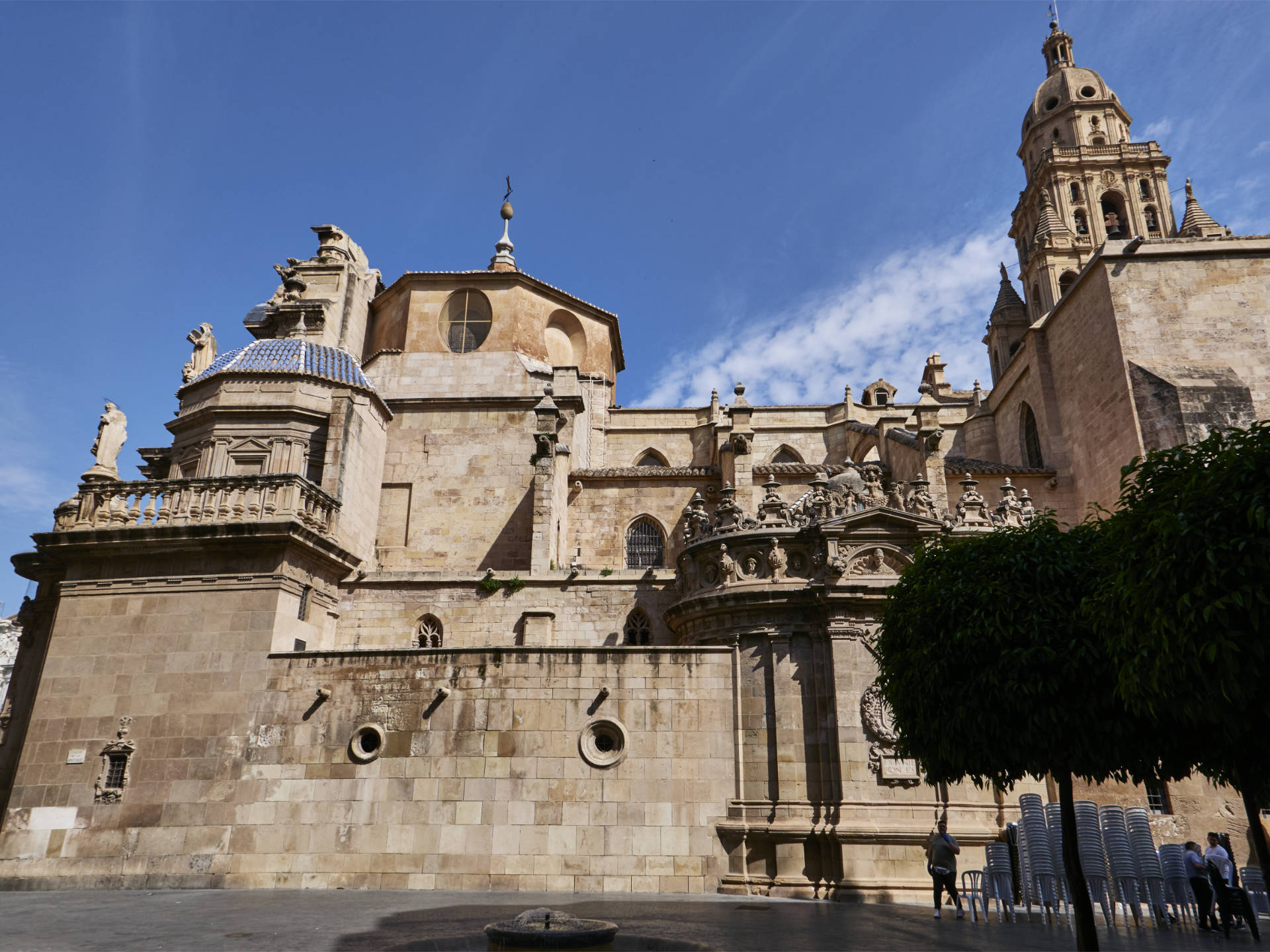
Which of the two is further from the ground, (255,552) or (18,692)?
(255,552)

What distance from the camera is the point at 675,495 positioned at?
88.5ft

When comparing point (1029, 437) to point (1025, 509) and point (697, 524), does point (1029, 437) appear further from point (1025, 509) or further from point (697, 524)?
point (697, 524)

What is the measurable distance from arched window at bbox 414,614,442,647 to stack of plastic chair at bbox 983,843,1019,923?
1254 cm

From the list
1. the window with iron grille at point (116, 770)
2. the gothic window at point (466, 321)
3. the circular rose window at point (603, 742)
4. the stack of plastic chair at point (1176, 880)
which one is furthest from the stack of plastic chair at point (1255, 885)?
the gothic window at point (466, 321)

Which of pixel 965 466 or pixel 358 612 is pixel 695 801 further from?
pixel 965 466

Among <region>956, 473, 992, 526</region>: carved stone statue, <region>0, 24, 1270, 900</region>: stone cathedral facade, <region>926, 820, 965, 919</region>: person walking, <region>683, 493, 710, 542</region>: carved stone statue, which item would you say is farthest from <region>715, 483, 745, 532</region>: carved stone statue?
<region>926, 820, 965, 919</region>: person walking

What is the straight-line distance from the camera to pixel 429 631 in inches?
766

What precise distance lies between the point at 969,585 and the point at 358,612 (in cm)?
1406

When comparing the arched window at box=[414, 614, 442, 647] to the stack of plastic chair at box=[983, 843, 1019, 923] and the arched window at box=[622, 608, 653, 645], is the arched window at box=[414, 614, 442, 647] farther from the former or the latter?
the stack of plastic chair at box=[983, 843, 1019, 923]

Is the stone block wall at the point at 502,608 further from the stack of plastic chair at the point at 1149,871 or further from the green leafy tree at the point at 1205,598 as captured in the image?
the green leafy tree at the point at 1205,598

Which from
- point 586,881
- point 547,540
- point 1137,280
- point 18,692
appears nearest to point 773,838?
point 586,881

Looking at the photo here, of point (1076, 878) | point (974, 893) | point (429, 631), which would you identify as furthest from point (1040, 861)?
point (429, 631)

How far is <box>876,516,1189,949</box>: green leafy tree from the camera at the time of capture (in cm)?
964

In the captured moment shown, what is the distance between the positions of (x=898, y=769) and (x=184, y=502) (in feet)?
49.2
